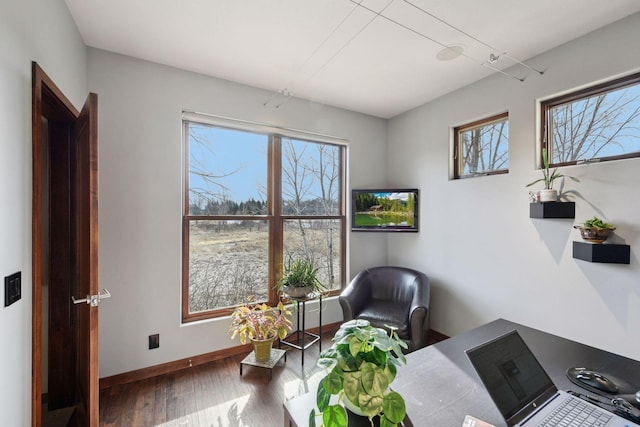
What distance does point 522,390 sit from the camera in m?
0.95

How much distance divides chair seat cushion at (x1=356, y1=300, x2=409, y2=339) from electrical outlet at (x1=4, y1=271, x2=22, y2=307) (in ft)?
7.88

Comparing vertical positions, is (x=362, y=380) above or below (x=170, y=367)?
above

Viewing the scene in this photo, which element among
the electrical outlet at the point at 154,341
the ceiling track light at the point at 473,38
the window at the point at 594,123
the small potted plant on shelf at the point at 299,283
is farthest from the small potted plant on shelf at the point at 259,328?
the window at the point at 594,123

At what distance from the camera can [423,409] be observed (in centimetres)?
95

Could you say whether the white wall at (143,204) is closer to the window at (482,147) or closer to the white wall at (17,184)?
the white wall at (17,184)

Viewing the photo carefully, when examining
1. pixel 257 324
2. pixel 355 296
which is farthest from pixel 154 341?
pixel 355 296

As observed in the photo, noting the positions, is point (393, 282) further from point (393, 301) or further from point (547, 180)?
point (547, 180)

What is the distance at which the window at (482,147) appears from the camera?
8.72ft

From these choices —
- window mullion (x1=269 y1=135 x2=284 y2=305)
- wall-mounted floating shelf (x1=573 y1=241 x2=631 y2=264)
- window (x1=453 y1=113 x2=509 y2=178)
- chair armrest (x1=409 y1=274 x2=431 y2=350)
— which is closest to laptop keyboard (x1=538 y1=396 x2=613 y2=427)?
wall-mounted floating shelf (x1=573 y1=241 x2=631 y2=264)

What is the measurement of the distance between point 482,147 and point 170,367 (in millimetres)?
3594

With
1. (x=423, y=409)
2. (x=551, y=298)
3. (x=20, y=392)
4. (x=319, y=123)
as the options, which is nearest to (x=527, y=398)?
(x=423, y=409)

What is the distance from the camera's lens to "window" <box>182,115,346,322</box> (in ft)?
8.74

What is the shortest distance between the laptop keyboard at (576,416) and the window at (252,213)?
8.08 feet

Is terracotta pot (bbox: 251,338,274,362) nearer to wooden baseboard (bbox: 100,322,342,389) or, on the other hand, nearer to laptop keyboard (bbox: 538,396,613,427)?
wooden baseboard (bbox: 100,322,342,389)
